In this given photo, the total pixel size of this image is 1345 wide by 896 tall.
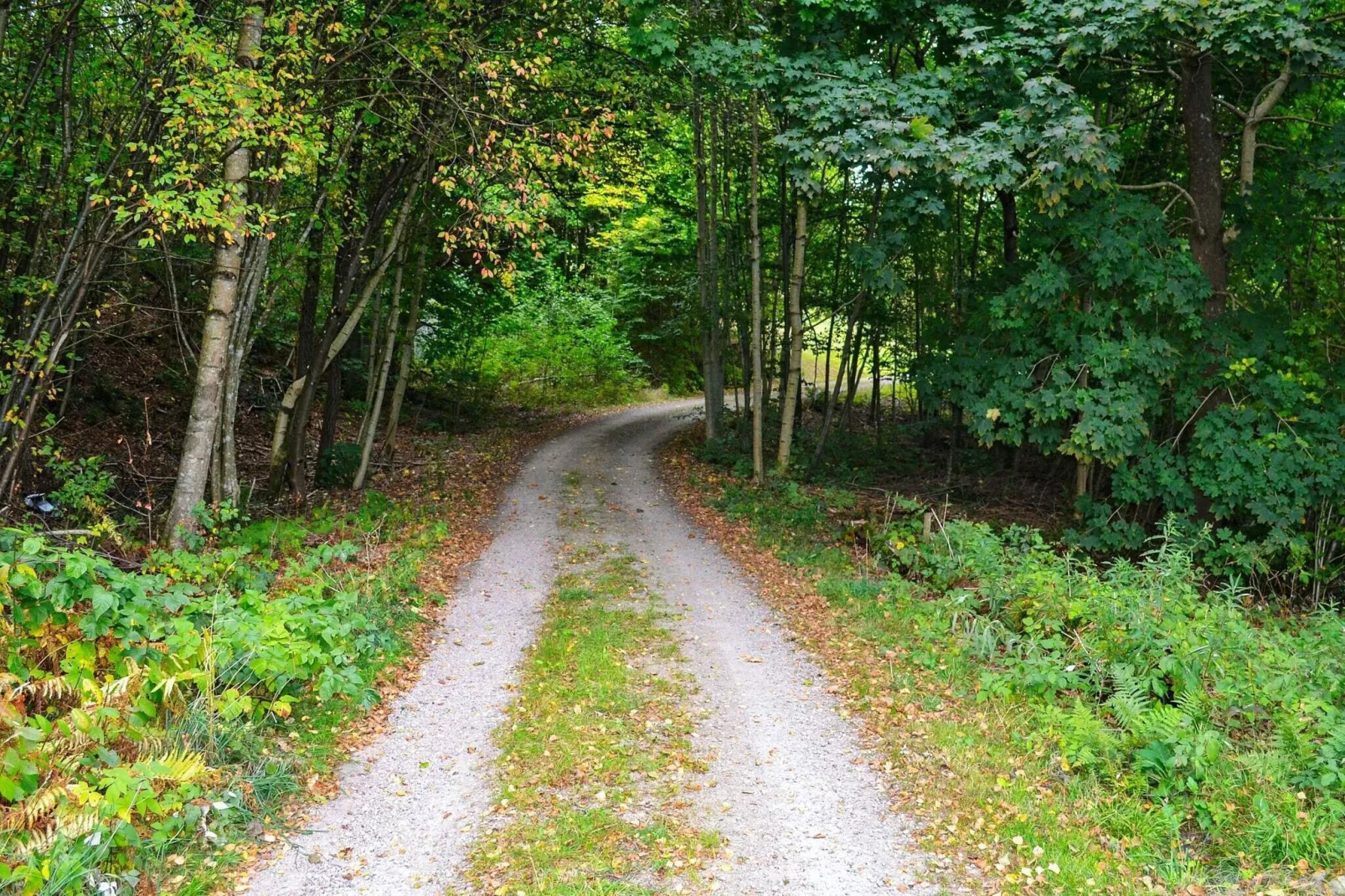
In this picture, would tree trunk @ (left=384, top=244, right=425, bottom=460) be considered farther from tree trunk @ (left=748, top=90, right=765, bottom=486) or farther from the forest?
tree trunk @ (left=748, top=90, right=765, bottom=486)

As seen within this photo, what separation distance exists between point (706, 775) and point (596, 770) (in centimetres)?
81

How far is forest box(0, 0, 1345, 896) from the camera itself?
4.98 meters

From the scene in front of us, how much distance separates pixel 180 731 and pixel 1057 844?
18.3ft

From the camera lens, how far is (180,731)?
5.08 m

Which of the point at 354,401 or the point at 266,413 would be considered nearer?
the point at 266,413

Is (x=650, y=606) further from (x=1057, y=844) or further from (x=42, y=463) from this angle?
(x=42, y=463)

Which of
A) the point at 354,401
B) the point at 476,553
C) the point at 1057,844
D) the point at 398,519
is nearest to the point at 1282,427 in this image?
the point at 1057,844

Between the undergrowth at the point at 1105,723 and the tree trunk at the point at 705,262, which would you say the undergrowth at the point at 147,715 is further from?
the tree trunk at the point at 705,262

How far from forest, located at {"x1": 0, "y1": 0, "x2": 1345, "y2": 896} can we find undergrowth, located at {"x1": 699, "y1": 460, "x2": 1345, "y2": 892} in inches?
1.6

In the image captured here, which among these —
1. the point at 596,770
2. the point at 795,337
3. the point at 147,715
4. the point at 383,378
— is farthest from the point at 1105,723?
the point at 383,378

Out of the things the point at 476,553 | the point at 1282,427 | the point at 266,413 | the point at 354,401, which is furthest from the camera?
the point at 354,401

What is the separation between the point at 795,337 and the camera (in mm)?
15562

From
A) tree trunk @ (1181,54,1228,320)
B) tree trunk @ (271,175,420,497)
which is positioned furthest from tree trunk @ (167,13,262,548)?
tree trunk @ (1181,54,1228,320)

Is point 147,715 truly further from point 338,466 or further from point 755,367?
point 755,367
